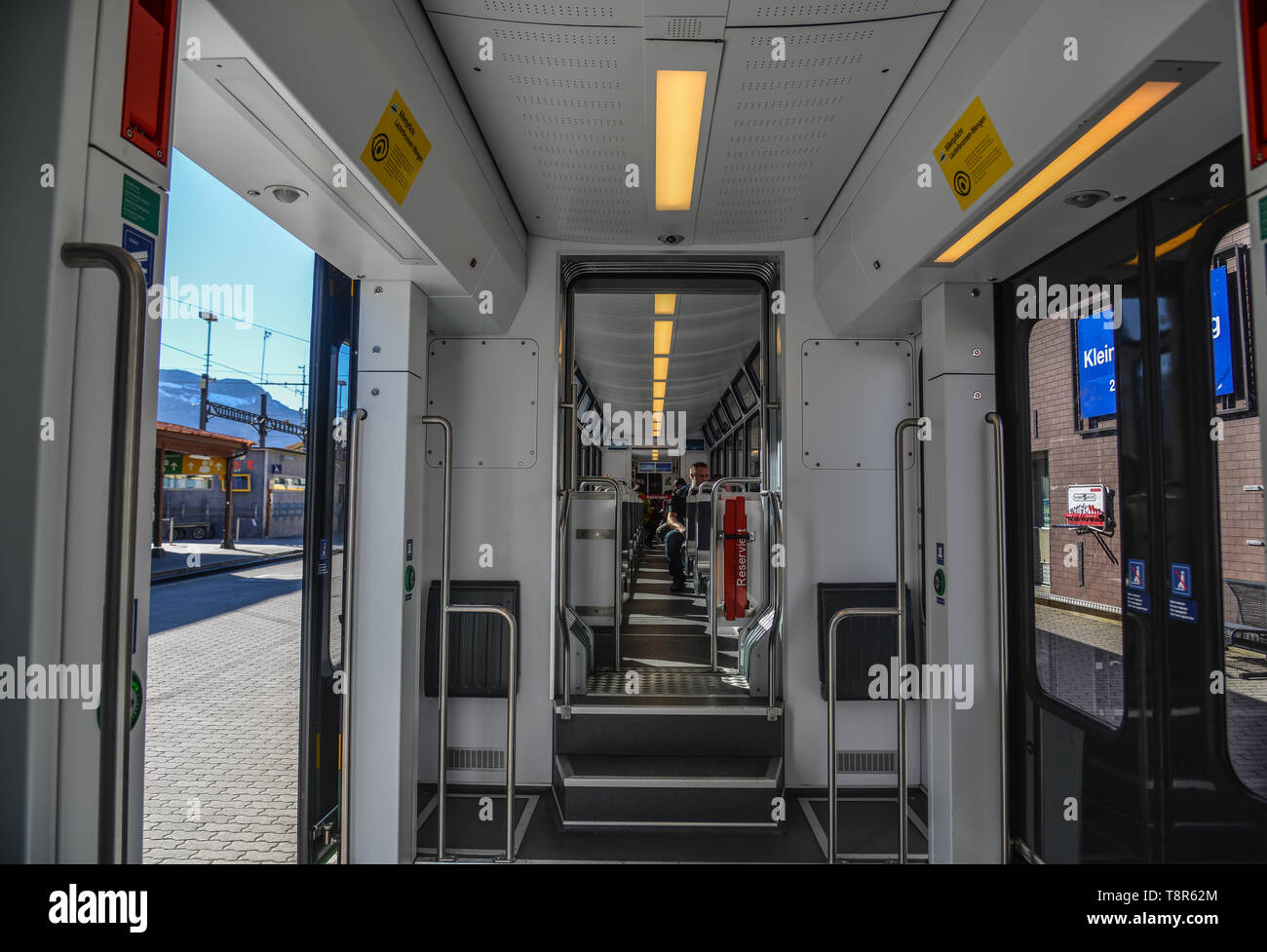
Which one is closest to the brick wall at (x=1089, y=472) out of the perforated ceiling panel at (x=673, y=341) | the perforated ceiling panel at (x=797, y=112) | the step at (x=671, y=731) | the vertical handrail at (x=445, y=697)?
the perforated ceiling panel at (x=797, y=112)

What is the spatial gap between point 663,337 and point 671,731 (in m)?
5.19

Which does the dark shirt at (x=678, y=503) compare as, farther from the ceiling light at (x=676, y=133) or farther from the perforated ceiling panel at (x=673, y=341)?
the ceiling light at (x=676, y=133)

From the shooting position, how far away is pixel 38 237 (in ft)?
3.46

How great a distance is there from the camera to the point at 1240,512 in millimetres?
1835

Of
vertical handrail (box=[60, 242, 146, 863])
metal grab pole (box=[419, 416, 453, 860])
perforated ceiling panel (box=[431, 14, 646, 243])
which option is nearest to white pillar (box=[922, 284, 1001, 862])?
perforated ceiling panel (box=[431, 14, 646, 243])

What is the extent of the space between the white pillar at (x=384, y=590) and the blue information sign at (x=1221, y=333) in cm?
303

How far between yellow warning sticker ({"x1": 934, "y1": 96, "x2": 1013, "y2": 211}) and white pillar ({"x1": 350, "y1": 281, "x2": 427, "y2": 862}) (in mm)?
2364

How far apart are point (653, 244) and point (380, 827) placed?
3626 mm

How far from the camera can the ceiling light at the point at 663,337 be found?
724cm

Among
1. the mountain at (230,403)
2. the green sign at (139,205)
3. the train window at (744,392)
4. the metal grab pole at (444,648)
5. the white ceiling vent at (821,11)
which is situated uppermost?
the train window at (744,392)

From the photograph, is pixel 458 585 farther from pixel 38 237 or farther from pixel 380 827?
pixel 38 237

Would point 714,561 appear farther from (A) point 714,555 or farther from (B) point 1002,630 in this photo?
(B) point 1002,630

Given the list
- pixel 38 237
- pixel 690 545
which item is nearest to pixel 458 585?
pixel 38 237

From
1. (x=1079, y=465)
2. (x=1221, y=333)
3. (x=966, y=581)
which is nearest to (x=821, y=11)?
(x=1221, y=333)
